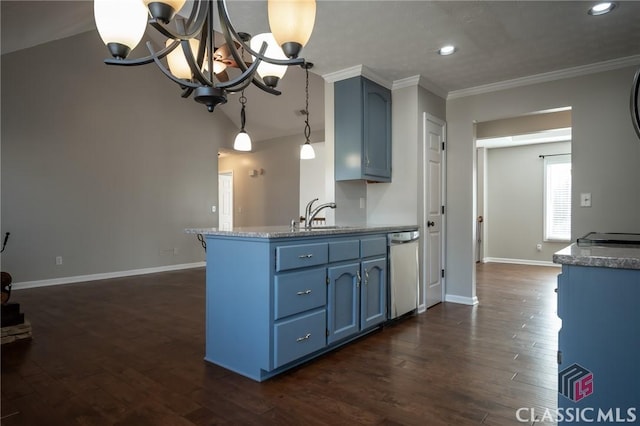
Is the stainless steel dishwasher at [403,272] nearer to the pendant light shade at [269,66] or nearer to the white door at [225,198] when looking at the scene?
the pendant light shade at [269,66]

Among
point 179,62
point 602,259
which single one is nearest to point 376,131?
point 179,62

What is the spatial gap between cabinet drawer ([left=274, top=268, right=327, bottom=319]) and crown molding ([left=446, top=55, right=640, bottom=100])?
9.25ft

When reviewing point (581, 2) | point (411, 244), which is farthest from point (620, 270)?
point (411, 244)

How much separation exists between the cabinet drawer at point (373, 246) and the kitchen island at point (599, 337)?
5.45ft

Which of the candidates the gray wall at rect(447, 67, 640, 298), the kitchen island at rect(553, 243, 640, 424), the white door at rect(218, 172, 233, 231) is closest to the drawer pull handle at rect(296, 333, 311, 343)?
the kitchen island at rect(553, 243, 640, 424)

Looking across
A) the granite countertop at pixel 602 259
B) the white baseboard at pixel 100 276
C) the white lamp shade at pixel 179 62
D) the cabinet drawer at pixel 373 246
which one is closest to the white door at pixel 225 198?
the white baseboard at pixel 100 276

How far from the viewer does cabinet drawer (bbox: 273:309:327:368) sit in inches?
86.0

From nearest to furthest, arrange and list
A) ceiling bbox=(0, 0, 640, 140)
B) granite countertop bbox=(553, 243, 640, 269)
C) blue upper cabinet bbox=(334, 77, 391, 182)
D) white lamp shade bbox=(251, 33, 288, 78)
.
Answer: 1. granite countertop bbox=(553, 243, 640, 269)
2. white lamp shade bbox=(251, 33, 288, 78)
3. ceiling bbox=(0, 0, 640, 140)
4. blue upper cabinet bbox=(334, 77, 391, 182)

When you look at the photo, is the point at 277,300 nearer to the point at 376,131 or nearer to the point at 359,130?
the point at 359,130

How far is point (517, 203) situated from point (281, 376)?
6.65m

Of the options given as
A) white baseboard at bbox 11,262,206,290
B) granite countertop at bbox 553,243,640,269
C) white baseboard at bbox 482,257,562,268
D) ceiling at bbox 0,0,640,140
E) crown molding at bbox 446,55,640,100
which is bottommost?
white baseboard at bbox 482,257,562,268

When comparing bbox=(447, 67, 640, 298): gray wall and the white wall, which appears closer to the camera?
bbox=(447, 67, 640, 298): gray wall

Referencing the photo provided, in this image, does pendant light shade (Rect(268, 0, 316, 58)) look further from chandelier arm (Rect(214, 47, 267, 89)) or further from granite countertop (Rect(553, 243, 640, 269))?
granite countertop (Rect(553, 243, 640, 269))

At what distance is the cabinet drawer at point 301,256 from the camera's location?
2184 millimetres
